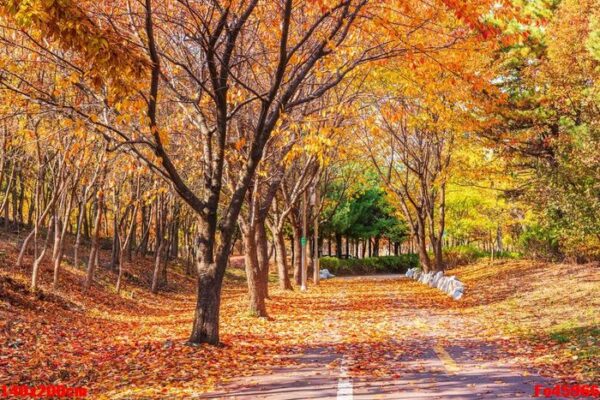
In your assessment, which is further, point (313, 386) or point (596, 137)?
point (596, 137)

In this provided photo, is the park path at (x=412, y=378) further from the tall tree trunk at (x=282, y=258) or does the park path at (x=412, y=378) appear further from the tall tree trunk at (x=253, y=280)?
the tall tree trunk at (x=282, y=258)

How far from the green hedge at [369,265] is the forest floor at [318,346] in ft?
93.1

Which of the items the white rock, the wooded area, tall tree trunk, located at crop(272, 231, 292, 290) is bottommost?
the white rock

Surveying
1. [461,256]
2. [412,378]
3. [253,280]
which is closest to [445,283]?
[253,280]

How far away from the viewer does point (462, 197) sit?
3788 cm

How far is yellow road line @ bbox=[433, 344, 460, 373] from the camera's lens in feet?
27.4

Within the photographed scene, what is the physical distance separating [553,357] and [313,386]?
156 inches

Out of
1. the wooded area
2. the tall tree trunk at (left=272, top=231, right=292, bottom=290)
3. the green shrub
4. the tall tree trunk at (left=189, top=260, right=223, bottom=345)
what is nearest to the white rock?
the wooded area

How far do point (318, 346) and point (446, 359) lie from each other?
2.57 m

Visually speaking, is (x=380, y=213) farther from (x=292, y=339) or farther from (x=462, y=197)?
(x=292, y=339)

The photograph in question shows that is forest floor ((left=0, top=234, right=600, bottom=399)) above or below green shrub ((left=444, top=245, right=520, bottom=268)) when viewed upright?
below

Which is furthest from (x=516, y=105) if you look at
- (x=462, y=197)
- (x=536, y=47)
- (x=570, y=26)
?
(x=462, y=197)

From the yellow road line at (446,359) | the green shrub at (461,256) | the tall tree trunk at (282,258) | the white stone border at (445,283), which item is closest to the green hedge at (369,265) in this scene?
the green shrub at (461,256)

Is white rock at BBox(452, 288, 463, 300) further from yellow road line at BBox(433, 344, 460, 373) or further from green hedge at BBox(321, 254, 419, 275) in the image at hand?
green hedge at BBox(321, 254, 419, 275)
